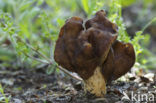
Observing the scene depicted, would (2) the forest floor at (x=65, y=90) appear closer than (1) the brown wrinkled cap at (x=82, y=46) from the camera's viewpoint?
No

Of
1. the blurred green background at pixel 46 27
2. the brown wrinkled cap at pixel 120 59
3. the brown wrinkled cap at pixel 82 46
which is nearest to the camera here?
the brown wrinkled cap at pixel 82 46

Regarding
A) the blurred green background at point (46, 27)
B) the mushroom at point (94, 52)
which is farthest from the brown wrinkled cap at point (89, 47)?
the blurred green background at point (46, 27)

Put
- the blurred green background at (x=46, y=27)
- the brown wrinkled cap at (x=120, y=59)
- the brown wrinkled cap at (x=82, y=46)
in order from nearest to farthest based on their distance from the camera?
the brown wrinkled cap at (x=82, y=46)
the brown wrinkled cap at (x=120, y=59)
the blurred green background at (x=46, y=27)

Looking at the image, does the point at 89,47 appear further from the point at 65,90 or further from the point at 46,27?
the point at 46,27

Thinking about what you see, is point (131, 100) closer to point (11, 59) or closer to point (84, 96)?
point (84, 96)

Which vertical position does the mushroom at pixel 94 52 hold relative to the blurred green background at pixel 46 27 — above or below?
below

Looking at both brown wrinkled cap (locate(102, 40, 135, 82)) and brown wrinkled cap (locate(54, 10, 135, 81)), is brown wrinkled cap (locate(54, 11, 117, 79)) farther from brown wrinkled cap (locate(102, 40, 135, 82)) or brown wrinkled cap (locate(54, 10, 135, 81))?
brown wrinkled cap (locate(102, 40, 135, 82))

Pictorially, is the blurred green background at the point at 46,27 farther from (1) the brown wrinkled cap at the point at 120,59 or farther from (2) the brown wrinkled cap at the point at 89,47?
(2) the brown wrinkled cap at the point at 89,47
